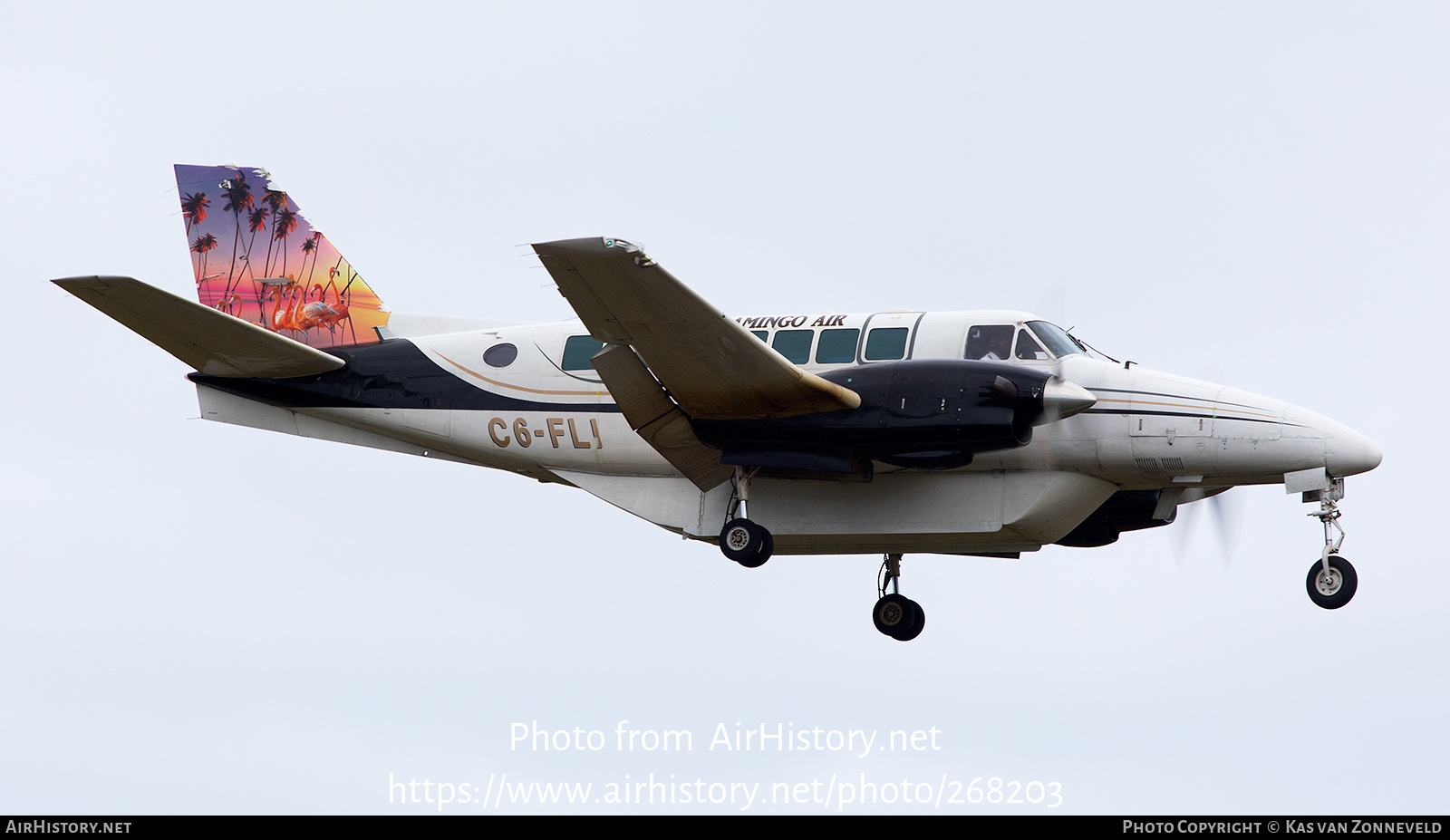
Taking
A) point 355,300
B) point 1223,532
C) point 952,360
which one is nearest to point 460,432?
point 355,300

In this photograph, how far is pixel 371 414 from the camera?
23.9 meters

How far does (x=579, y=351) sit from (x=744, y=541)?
356 cm

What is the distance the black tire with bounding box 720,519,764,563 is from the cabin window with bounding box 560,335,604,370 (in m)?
3.05

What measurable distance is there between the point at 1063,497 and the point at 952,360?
233 cm

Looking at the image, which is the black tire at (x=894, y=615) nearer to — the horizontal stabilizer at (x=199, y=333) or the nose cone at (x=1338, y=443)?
the nose cone at (x=1338, y=443)

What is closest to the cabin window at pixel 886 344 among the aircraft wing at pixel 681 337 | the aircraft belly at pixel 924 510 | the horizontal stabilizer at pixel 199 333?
the aircraft wing at pixel 681 337

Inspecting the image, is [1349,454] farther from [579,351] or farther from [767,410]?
[579,351]

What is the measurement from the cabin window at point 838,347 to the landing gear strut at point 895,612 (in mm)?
3880

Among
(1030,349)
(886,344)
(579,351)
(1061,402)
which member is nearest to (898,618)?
(886,344)

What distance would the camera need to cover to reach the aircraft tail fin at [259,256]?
83.4ft

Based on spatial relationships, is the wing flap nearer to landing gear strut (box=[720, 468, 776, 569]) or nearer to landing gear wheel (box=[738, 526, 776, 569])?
landing gear strut (box=[720, 468, 776, 569])

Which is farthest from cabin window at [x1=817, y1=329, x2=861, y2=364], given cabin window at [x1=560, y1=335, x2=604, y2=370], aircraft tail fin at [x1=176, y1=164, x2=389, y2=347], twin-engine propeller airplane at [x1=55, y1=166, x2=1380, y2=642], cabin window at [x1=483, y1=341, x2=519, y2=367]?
aircraft tail fin at [x1=176, y1=164, x2=389, y2=347]

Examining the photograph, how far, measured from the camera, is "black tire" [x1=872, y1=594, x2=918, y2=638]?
24.6 m

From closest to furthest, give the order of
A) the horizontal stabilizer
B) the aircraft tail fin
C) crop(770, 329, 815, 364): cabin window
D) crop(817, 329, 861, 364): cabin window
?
1. the horizontal stabilizer
2. crop(817, 329, 861, 364): cabin window
3. crop(770, 329, 815, 364): cabin window
4. the aircraft tail fin
